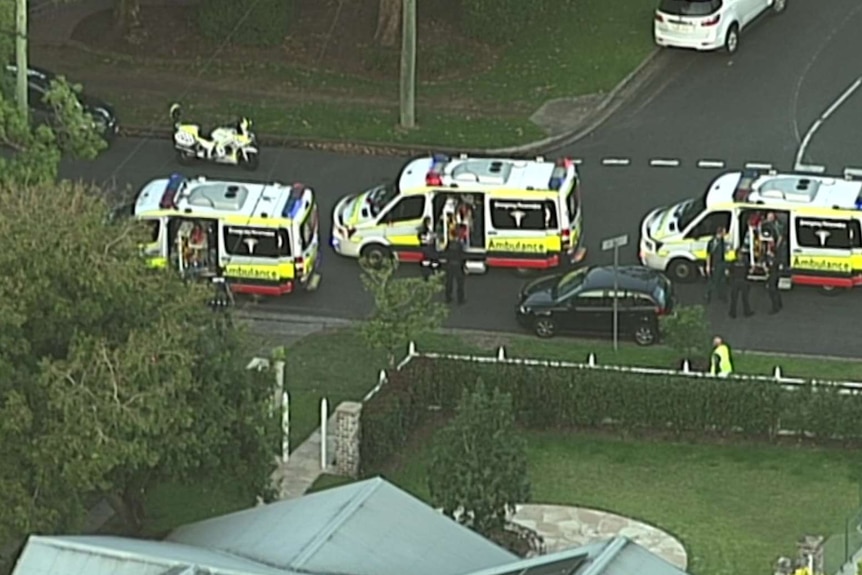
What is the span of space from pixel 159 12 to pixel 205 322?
987 inches

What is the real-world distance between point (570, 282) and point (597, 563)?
1421cm

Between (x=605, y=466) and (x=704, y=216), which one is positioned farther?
(x=704, y=216)

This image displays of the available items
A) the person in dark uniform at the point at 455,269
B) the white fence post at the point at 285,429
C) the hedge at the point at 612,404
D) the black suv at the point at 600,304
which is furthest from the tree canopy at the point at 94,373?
the person in dark uniform at the point at 455,269

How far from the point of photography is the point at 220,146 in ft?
156

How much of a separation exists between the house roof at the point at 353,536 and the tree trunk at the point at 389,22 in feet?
77.1

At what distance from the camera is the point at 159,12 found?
182ft

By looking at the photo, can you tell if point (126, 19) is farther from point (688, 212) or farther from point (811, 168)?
point (688, 212)

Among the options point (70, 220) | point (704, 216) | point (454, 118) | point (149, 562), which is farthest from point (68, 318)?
point (454, 118)

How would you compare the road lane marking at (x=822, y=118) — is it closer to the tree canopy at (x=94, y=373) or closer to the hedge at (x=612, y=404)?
the hedge at (x=612, y=404)

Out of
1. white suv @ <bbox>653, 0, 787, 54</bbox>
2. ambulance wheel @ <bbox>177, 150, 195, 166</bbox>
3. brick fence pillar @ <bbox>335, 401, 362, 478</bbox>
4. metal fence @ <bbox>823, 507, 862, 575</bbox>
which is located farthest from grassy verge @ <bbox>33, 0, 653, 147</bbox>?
metal fence @ <bbox>823, 507, 862, 575</bbox>

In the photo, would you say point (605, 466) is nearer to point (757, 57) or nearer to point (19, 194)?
point (19, 194)

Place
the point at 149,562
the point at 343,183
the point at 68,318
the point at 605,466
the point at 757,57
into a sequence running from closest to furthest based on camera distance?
the point at 149,562 < the point at 68,318 < the point at 605,466 < the point at 343,183 < the point at 757,57

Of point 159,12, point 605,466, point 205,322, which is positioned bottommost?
point 605,466

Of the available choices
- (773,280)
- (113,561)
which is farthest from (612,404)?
(113,561)
